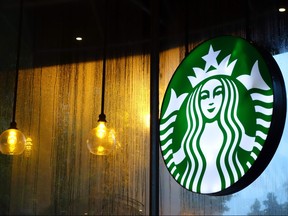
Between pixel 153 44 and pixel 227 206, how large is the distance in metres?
1.90

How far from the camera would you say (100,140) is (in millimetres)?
3814

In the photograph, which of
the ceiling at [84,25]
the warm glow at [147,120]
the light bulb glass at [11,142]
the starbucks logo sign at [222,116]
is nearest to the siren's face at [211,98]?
the starbucks logo sign at [222,116]

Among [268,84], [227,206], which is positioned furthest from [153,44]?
[268,84]

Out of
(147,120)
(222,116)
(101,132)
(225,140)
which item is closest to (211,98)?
(222,116)

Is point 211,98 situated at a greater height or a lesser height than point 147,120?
lesser

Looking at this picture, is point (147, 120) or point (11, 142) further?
point (147, 120)

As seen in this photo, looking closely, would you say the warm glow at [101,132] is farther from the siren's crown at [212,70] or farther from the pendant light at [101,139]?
the siren's crown at [212,70]

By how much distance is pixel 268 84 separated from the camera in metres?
2.73

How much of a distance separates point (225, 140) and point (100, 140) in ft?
3.99

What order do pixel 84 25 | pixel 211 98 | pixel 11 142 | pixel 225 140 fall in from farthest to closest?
pixel 84 25, pixel 11 142, pixel 211 98, pixel 225 140

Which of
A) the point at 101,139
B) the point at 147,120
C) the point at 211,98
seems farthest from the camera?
the point at 147,120

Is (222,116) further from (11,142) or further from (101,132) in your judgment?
(11,142)

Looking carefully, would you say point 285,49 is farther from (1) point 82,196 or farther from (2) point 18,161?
(2) point 18,161

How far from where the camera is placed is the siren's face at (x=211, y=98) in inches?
120
